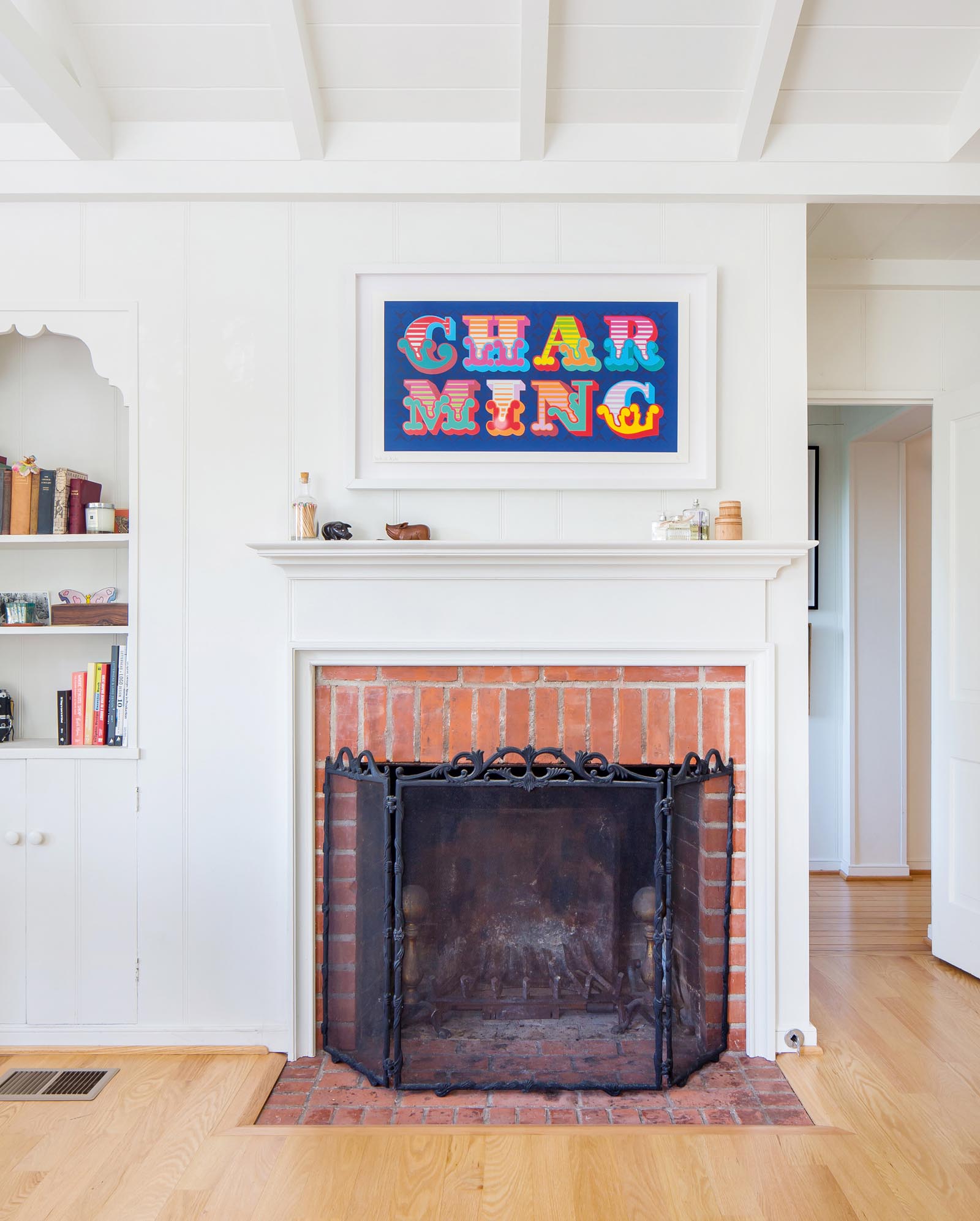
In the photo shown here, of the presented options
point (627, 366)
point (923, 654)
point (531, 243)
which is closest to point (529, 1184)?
point (627, 366)

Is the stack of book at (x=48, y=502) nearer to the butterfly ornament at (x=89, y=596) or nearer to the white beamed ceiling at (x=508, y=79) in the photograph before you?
the butterfly ornament at (x=89, y=596)

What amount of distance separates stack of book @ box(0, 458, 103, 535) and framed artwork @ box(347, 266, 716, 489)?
83cm

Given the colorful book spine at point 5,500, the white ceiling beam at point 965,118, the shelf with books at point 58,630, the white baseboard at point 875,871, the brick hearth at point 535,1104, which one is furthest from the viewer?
the white baseboard at point 875,871

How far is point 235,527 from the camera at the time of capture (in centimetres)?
225

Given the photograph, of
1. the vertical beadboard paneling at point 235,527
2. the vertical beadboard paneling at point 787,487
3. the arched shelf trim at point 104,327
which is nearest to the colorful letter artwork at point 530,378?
the vertical beadboard paneling at point 787,487

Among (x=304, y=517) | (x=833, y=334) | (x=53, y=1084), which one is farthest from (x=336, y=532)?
(x=833, y=334)

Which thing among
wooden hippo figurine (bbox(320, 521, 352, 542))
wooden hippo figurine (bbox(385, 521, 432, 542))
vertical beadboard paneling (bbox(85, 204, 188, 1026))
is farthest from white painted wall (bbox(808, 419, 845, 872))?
vertical beadboard paneling (bbox(85, 204, 188, 1026))

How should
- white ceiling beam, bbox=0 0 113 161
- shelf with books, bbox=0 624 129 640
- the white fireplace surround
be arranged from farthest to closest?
1. shelf with books, bbox=0 624 129 640
2. the white fireplace surround
3. white ceiling beam, bbox=0 0 113 161

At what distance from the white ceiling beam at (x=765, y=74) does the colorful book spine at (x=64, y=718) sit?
94.0 inches

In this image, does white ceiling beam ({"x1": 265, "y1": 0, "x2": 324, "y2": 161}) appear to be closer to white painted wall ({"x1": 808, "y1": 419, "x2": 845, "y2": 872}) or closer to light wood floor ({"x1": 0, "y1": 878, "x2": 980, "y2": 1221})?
light wood floor ({"x1": 0, "y1": 878, "x2": 980, "y2": 1221})

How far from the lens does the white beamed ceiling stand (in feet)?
6.39

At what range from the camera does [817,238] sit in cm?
256

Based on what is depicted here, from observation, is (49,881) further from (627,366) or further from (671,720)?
(627,366)

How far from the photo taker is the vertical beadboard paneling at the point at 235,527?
7.32 ft
